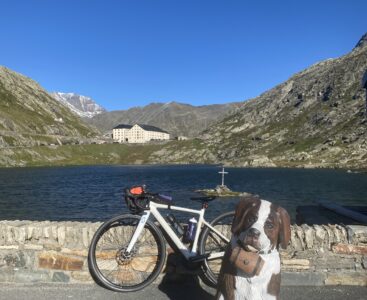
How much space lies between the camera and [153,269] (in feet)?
30.9

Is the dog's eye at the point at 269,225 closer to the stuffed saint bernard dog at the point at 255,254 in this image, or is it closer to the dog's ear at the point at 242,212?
the stuffed saint bernard dog at the point at 255,254

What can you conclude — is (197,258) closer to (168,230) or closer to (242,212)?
(168,230)

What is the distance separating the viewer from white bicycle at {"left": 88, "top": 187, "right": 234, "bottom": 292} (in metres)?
9.11

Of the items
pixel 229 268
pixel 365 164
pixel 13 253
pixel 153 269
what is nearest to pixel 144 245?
pixel 153 269

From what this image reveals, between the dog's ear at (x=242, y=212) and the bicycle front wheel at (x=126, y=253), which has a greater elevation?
the dog's ear at (x=242, y=212)

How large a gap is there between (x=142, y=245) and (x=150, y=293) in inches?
45.5

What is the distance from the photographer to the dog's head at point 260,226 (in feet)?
19.3

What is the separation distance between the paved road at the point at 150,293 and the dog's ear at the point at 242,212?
344 centimetres

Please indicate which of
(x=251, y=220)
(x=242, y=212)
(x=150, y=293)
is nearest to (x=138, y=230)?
(x=150, y=293)

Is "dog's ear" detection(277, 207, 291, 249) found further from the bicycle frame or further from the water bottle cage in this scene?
the water bottle cage

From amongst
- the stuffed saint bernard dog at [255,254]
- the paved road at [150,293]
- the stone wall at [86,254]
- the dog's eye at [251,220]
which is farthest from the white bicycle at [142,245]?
the dog's eye at [251,220]

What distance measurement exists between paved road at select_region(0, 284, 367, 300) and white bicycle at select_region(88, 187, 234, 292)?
245 millimetres

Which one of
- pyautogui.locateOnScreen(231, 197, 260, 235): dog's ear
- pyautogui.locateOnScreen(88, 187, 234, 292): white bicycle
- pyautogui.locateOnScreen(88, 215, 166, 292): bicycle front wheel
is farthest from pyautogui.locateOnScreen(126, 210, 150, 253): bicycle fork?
pyautogui.locateOnScreen(231, 197, 260, 235): dog's ear

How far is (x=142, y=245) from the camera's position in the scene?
9.57 m
